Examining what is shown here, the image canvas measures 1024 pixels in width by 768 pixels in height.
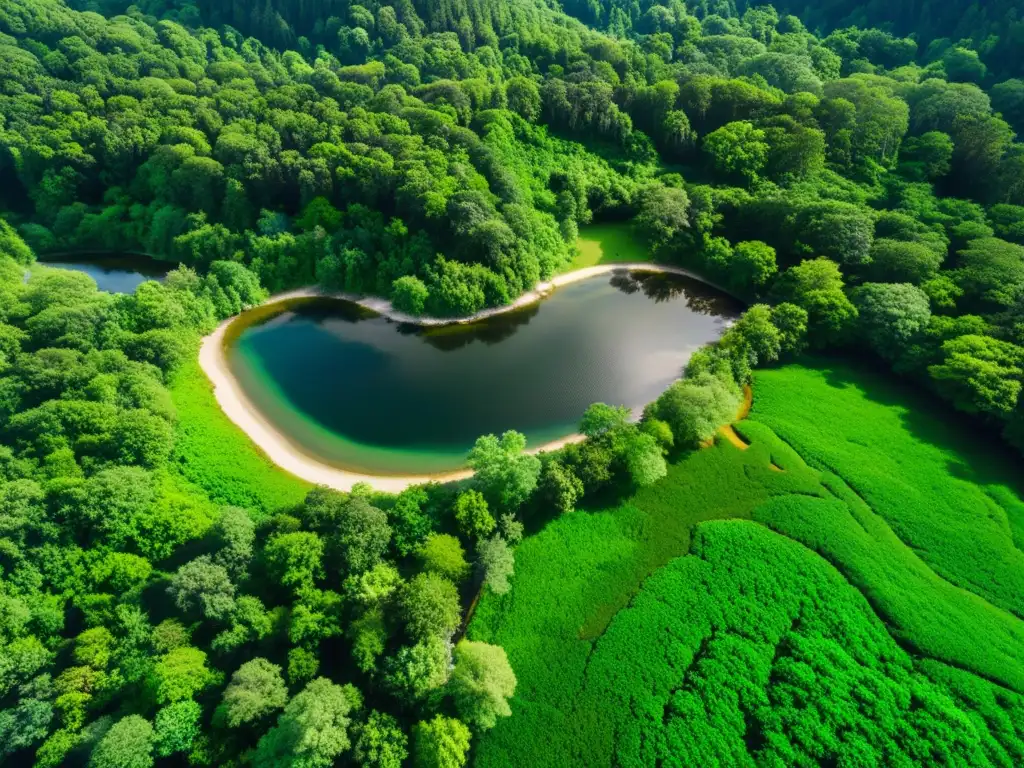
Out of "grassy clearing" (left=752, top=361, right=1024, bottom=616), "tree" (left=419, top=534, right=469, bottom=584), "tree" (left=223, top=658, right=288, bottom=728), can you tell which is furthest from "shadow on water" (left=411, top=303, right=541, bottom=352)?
"tree" (left=223, top=658, right=288, bottom=728)

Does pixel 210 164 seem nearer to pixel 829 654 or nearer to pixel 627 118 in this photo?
pixel 627 118

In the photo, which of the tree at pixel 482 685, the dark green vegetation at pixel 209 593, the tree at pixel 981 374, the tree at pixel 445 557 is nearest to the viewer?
the dark green vegetation at pixel 209 593

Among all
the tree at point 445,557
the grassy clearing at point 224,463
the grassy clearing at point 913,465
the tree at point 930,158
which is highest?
the tree at point 930,158

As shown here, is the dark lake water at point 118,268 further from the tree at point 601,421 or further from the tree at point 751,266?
the tree at point 751,266

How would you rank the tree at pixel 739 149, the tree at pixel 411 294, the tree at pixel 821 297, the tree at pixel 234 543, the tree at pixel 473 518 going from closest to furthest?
the tree at pixel 234 543, the tree at pixel 473 518, the tree at pixel 821 297, the tree at pixel 411 294, the tree at pixel 739 149

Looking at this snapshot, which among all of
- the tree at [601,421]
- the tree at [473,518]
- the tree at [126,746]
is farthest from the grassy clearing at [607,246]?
the tree at [126,746]

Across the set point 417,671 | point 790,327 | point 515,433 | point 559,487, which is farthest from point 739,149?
point 417,671

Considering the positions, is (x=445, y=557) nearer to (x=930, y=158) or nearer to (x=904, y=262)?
(x=904, y=262)

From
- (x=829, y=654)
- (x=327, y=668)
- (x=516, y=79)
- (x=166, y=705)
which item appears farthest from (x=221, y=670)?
(x=516, y=79)
